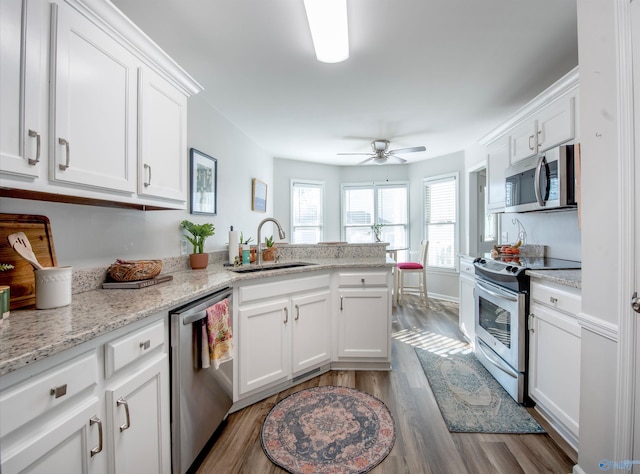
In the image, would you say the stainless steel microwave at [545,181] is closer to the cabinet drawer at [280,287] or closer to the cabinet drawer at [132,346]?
the cabinet drawer at [280,287]

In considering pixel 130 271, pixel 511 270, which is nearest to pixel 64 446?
pixel 130 271

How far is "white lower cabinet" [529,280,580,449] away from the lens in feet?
4.92

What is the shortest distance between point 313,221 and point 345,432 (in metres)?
4.12

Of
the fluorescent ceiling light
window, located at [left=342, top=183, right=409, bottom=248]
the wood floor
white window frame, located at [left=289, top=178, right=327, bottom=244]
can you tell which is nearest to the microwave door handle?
the wood floor

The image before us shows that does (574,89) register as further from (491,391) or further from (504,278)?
(491,391)

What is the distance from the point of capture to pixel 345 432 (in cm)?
164

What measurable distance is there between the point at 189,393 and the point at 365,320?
4.86 feet

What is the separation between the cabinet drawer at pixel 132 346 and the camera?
93 centimetres

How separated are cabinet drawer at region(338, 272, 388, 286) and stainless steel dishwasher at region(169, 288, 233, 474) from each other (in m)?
1.12

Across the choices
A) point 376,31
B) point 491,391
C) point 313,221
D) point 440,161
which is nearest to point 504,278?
point 491,391

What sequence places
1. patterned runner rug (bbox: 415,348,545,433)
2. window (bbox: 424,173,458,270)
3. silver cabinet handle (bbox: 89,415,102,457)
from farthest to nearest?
window (bbox: 424,173,458,270)
patterned runner rug (bbox: 415,348,545,433)
silver cabinet handle (bbox: 89,415,102,457)

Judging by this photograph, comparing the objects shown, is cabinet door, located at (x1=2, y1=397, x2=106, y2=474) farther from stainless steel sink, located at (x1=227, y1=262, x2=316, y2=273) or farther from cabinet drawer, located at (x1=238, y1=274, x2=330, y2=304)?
stainless steel sink, located at (x1=227, y1=262, x2=316, y2=273)

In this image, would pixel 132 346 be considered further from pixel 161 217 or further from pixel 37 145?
pixel 161 217

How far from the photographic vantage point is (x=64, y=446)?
2.53ft
